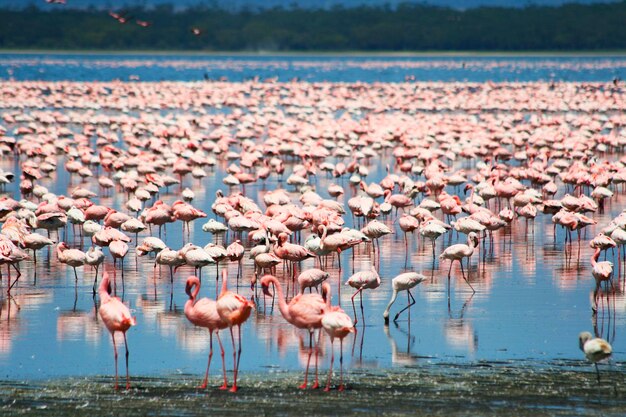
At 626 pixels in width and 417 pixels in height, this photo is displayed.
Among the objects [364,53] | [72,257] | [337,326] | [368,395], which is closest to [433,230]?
[72,257]

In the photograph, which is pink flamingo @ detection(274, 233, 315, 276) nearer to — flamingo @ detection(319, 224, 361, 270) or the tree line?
flamingo @ detection(319, 224, 361, 270)

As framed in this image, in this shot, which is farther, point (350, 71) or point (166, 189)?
point (350, 71)

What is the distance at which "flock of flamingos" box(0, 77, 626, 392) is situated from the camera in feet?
38.1

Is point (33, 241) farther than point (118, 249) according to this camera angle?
Yes

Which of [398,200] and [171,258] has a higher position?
[398,200]

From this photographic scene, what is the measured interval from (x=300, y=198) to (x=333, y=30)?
145m

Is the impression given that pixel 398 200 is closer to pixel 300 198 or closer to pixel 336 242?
pixel 300 198

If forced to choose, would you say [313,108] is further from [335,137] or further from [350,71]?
[350,71]

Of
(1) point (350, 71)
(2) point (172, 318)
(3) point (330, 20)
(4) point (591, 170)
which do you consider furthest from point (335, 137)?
(3) point (330, 20)

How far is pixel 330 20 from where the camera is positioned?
551 feet

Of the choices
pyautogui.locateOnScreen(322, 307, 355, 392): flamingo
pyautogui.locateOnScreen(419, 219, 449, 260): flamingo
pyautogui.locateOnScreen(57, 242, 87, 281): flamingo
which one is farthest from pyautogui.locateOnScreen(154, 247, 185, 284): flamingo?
pyautogui.locateOnScreen(322, 307, 355, 392): flamingo

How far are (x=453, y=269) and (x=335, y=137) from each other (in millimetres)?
15712

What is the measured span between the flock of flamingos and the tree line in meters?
108

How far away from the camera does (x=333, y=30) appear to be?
6339 inches
